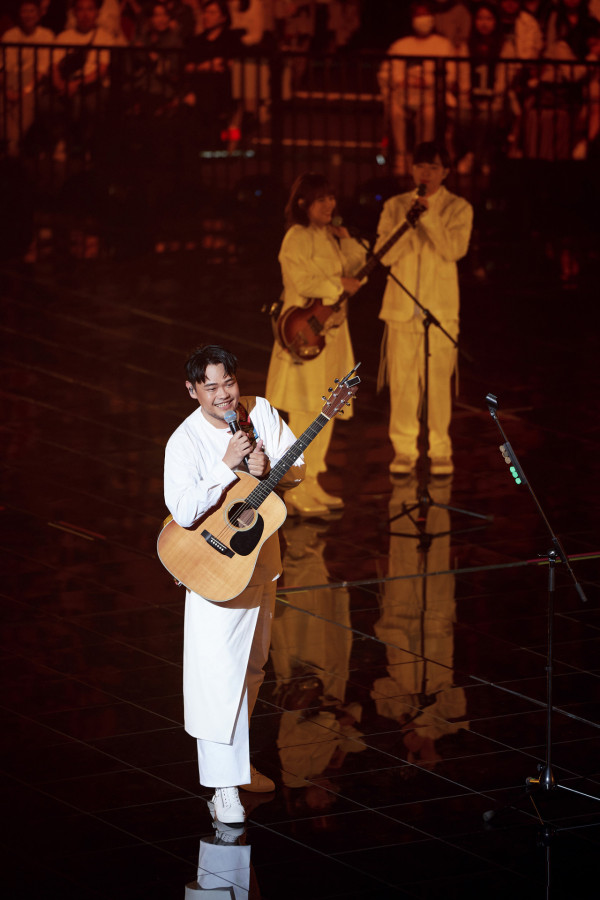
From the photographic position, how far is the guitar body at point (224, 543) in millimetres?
5648

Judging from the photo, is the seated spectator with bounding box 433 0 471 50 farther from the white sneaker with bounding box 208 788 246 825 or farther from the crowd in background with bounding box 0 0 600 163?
the white sneaker with bounding box 208 788 246 825

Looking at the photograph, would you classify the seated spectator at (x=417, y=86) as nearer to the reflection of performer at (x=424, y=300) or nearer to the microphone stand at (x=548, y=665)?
the reflection of performer at (x=424, y=300)

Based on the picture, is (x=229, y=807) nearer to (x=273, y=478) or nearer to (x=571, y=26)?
(x=273, y=478)

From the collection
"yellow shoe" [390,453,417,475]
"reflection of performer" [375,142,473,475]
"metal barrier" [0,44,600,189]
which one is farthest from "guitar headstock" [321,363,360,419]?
"metal barrier" [0,44,600,189]

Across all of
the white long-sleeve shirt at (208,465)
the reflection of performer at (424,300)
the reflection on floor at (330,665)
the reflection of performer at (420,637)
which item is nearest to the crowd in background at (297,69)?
the reflection on floor at (330,665)

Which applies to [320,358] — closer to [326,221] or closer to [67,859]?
[326,221]

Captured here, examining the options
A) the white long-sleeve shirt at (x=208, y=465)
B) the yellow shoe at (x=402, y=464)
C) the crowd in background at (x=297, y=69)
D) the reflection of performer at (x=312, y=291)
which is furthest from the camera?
the crowd in background at (x=297, y=69)

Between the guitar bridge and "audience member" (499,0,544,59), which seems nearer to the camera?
the guitar bridge

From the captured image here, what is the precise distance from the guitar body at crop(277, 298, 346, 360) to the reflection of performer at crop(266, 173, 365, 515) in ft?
0.15

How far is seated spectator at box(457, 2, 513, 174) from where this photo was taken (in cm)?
1880

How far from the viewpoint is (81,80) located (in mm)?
18250

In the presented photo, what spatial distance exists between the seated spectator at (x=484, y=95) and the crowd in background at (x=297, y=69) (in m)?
0.02

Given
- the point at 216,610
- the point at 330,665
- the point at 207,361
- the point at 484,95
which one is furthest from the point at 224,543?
the point at 484,95

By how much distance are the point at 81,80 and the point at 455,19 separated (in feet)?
14.3
